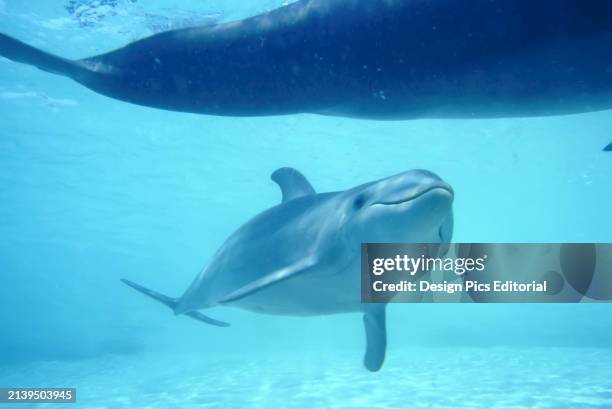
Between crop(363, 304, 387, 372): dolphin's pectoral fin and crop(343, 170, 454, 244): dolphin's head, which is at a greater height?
crop(343, 170, 454, 244): dolphin's head

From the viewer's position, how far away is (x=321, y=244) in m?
4.88

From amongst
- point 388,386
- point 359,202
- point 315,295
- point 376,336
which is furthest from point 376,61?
point 388,386

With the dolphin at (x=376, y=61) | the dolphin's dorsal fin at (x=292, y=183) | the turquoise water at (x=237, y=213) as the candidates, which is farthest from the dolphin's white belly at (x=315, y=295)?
the turquoise water at (x=237, y=213)

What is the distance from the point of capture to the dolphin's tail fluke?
2438mm

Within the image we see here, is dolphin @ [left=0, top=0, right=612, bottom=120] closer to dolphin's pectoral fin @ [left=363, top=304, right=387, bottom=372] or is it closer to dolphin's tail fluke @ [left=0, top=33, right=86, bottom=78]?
dolphin's tail fluke @ [left=0, top=33, right=86, bottom=78]

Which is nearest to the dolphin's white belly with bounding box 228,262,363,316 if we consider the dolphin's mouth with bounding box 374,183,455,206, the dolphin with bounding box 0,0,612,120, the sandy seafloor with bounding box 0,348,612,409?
the dolphin's mouth with bounding box 374,183,455,206

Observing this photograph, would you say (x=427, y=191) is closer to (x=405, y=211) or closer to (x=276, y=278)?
(x=405, y=211)

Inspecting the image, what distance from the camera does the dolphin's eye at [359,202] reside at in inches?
175

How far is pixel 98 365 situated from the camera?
2817 cm

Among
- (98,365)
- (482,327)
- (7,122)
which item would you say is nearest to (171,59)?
(7,122)

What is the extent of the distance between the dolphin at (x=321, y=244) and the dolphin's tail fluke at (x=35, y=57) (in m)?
2.49

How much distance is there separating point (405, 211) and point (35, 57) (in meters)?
2.74

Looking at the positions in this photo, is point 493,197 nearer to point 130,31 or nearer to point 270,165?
point 270,165

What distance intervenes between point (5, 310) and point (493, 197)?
261 feet
